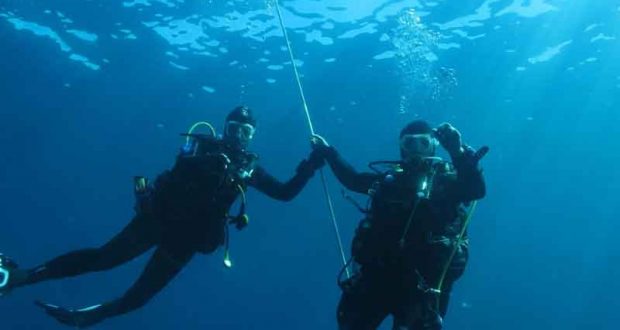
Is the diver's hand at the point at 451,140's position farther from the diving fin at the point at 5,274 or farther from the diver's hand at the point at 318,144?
the diving fin at the point at 5,274

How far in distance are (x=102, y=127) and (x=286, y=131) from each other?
13.3m

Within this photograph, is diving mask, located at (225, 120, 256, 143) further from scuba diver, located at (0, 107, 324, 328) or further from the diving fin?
the diving fin

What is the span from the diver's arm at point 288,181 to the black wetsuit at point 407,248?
2.21m

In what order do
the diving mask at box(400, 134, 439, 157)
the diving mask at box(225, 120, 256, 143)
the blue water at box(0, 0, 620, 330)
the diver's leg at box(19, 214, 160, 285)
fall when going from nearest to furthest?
the diving mask at box(400, 134, 439, 157) → the diver's leg at box(19, 214, 160, 285) → the diving mask at box(225, 120, 256, 143) → the blue water at box(0, 0, 620, 330)

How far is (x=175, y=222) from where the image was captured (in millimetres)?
7234

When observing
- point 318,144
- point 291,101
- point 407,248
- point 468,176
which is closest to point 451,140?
point 468,176

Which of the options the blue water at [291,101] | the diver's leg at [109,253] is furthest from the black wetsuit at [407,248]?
the blue water at [291,101]

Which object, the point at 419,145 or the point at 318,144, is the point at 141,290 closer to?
the point at 318,144

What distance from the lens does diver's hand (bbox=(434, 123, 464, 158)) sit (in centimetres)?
607

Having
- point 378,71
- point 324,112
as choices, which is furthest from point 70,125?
point 378,71

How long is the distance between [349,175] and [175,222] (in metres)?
2.66

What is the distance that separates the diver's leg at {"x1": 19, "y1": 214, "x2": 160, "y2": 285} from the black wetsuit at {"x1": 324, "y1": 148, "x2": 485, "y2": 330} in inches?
125

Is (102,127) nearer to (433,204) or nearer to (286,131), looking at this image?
(286,131)

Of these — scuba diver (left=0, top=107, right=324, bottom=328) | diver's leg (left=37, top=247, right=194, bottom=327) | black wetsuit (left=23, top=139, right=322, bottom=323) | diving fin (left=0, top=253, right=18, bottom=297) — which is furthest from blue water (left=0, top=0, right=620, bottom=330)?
diving fin (left=0, top=253, right=18, bottom=297)
